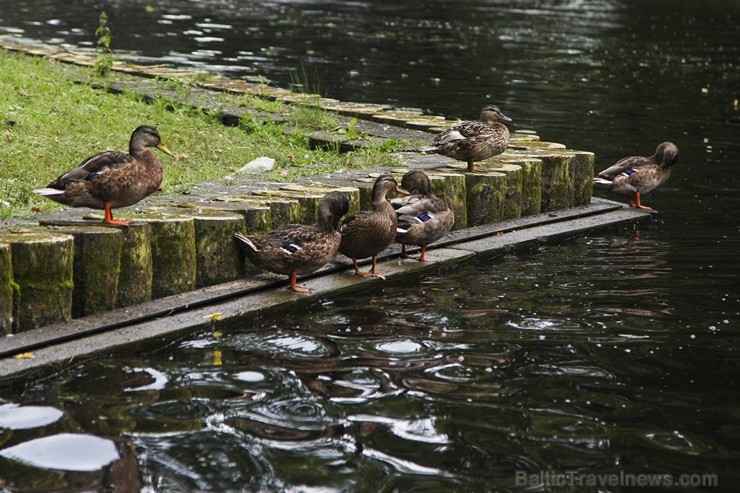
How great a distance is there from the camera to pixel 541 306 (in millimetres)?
7785

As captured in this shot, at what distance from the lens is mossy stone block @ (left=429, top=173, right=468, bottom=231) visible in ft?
30.9

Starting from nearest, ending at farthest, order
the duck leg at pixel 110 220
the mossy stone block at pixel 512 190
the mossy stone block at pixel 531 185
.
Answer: the duck leg at pixel 110 220 < the mossy stone block at pixel 512 190 < the mossy stone block at pixel 531 185

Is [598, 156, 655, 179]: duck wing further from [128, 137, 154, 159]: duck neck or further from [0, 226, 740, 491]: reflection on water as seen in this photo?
[128, 137, 154, 159]: duck neck

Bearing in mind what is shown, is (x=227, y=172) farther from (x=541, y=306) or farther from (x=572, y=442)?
(x=572, y=442)

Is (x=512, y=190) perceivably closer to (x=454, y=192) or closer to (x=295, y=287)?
(x=454, y=192)

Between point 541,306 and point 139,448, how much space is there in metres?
3.45

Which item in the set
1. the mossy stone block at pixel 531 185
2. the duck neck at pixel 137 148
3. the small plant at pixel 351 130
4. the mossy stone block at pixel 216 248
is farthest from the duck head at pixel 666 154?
the duck neck at pixel 137 148

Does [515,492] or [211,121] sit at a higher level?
[211,121]

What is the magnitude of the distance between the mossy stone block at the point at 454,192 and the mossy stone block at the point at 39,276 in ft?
12.0

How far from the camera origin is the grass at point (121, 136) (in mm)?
9242

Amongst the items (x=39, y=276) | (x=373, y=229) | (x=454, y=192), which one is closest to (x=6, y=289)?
(x=39, y=276)

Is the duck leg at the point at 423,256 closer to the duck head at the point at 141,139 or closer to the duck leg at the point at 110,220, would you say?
the duck head at the point at 141,139

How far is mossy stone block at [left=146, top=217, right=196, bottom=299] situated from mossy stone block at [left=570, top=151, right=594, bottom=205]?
4748mm

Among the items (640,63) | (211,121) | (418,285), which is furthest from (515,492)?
(640,63)
